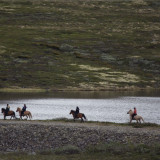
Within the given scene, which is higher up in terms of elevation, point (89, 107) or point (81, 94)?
point (81, 94)

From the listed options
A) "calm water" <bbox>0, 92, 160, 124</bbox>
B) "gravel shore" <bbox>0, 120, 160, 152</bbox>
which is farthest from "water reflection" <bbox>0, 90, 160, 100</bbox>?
"gravel shore" <bbox>0, 120, 160, 152</bbox>

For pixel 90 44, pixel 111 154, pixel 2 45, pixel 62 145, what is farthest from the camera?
pixel 90 44

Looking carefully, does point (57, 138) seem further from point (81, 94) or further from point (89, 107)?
point (81, 94)

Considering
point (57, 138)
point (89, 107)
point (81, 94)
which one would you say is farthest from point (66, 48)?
point (57, 138)

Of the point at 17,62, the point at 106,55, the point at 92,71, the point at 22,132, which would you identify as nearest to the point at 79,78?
the point at 92,71

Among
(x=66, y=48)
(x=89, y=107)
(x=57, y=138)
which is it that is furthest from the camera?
(x=66, y=48)

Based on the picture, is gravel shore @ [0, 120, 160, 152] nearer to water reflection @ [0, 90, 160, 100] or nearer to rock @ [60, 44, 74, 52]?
water reflection @ [0, 90, 160, 100]

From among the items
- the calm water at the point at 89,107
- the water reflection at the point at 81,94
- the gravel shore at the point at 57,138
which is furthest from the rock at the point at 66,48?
the gravel shore at the point at 57,138

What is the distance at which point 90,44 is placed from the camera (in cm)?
19850

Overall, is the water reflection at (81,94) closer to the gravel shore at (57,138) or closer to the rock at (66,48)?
the rock at (66,48)

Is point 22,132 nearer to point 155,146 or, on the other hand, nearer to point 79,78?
point 155,146

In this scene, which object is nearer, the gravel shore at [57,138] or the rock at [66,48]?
the gravel shore at [57,138]

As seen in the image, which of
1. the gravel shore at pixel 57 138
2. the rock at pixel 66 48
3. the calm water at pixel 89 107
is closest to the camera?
the gravel shore at pixel 57 138

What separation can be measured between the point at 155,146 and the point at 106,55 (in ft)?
500
